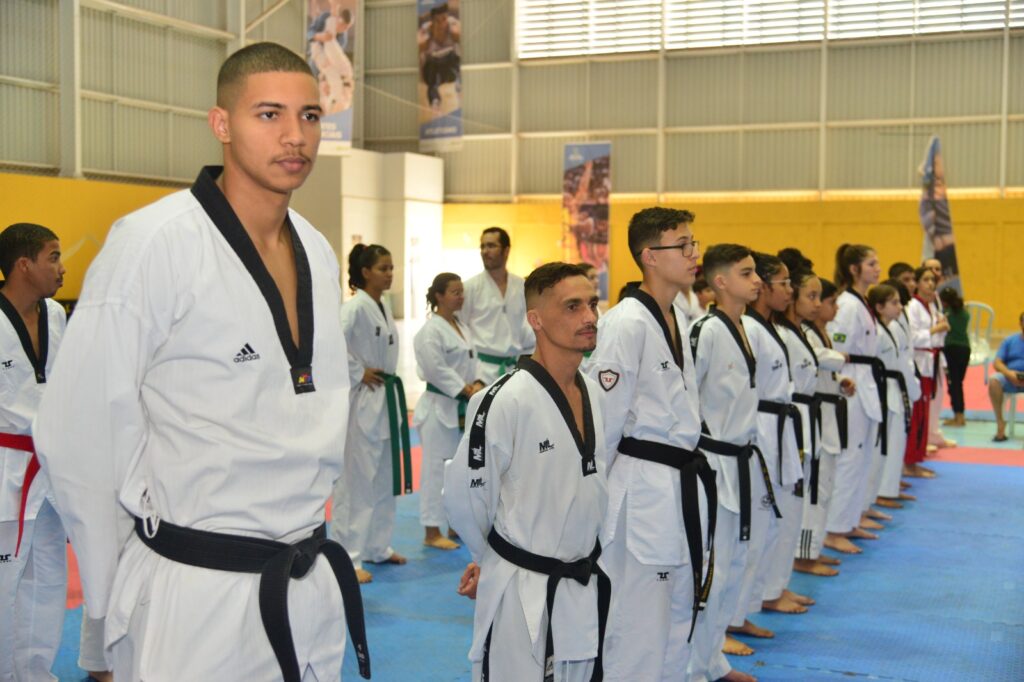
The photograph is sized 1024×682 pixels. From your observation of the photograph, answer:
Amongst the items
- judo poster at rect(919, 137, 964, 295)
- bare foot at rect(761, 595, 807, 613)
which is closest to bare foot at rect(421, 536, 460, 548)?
bare foot at rect(761, 595, 807, 613)

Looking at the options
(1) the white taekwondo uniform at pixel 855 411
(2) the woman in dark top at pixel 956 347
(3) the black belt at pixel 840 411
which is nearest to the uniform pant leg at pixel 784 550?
(3) the black belt at pixel 840 411

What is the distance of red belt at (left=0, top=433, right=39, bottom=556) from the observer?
13.5 ft

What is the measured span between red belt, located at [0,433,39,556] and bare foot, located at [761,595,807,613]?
12.1ft

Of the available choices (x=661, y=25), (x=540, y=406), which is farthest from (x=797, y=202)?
(x=540, y=406)

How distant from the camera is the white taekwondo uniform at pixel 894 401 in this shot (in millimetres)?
7973

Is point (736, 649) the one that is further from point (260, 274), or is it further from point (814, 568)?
point (260, 274)

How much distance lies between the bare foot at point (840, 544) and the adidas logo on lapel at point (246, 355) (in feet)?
19.7

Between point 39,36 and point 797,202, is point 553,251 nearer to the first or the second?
point 797,202

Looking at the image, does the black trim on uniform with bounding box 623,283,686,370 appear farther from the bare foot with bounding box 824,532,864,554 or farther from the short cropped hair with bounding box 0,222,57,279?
the bare foot with bounding box 824,532,864,554

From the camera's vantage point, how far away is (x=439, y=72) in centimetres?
2127

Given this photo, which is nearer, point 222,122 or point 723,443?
point 222,122

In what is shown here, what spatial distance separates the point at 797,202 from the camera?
2333 cm

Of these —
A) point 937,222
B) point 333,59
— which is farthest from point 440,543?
point 333,59

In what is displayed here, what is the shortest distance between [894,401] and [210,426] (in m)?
7.00
